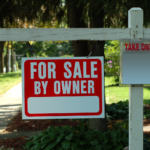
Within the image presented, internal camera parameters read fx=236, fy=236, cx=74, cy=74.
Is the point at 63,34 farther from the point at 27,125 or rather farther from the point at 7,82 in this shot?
the point at 7,82

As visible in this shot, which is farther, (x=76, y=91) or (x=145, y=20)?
(x=145, y=20)

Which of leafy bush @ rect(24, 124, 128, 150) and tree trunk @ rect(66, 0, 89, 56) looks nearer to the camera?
leafy bush @ rect(24, 124, 128, 150)

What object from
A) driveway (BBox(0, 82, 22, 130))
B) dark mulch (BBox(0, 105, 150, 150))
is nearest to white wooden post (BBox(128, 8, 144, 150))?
dark mulch (BBox(0, 105, 150, 150))

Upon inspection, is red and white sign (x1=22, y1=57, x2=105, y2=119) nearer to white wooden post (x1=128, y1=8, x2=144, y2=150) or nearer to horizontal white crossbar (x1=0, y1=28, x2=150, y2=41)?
horizontal white crossbar (x1=0, y1=28, x2=150, y2=41)

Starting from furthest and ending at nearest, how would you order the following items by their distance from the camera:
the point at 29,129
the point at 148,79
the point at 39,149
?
the point at 29,129 < the point at 39,149 < the point at 148,79

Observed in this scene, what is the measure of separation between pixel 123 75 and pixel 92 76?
28 cm

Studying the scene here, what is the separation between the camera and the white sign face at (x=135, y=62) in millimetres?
2104

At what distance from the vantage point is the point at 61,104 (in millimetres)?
2203

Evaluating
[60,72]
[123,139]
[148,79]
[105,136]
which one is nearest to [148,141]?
[123,139]

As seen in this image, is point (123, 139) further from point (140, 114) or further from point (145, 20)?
point (145, 20)

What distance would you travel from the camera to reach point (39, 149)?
11.6 feet

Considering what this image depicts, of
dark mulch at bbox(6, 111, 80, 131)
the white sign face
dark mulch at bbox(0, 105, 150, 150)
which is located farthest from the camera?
dark mulch at bbox(6, 111, 80, 131)

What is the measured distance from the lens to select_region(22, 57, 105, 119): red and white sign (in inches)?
85.8

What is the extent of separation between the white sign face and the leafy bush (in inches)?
60.6
